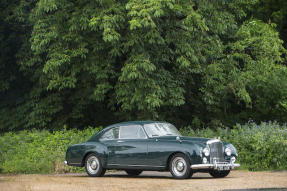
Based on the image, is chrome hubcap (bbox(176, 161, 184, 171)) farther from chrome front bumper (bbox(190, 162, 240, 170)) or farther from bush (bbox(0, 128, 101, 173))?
bush (bbox(0, 128, 101, 173))

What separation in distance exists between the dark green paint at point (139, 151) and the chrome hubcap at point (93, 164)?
0.65 ft

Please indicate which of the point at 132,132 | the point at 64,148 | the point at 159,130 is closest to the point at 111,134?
the point at 132,132

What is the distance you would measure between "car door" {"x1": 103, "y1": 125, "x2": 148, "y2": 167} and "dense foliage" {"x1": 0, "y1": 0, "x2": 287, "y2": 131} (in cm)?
462

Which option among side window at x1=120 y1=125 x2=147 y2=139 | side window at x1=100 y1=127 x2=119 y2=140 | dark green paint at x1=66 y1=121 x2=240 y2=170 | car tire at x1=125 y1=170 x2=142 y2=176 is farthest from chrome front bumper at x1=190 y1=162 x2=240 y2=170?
car tire at x1=125 y1=170 x2=142 y2=176

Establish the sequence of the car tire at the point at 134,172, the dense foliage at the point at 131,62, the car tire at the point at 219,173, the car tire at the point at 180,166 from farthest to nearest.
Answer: the dense foliage at the point at 131,62 < the car tire at the point at 134,172 < the car tire at the point at 219,173 < the car tire at the point at 180,166

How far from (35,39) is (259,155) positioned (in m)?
10.3

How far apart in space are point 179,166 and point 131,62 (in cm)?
812

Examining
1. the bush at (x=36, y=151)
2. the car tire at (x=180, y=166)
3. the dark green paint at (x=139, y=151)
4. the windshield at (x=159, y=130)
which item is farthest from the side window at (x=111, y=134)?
the bush at (x=36, y=151)

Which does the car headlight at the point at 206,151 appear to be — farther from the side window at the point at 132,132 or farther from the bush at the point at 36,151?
the bush at the point at 36,151

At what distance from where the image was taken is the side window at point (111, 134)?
56.2 feet

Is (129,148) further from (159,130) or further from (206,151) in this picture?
(206,151)

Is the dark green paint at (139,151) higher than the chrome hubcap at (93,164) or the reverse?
higher

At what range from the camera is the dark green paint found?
50.2ft

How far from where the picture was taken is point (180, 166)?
15.3m
